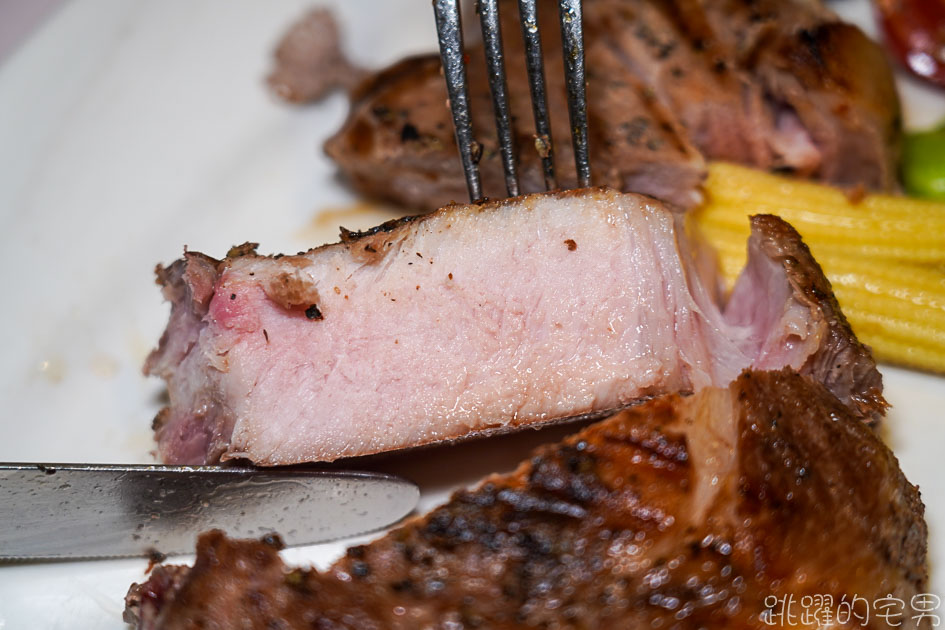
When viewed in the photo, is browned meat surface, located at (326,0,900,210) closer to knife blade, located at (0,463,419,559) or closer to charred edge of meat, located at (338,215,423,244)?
charred edge of meat, located at (338,215,423,244)

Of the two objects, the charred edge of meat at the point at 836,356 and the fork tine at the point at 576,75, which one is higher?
the fork tine at the point at 576,75

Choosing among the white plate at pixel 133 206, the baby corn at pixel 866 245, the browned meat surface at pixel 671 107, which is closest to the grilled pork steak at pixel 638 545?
the white plate at pixel 133 206

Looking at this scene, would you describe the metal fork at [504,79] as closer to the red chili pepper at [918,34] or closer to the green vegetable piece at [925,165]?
the green vegetable piece at [925,165]

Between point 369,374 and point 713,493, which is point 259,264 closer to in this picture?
point 369,374

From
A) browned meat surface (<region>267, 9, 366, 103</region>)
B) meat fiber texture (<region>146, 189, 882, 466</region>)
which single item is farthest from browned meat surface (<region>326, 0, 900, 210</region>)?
meat fiber texture (<region>146, 189, 882, 466</region>)

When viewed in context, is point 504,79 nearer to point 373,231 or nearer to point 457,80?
point 457,80

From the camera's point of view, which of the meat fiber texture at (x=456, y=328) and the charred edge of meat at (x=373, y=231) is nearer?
the meat fiber texture at (x=456, y=328)
